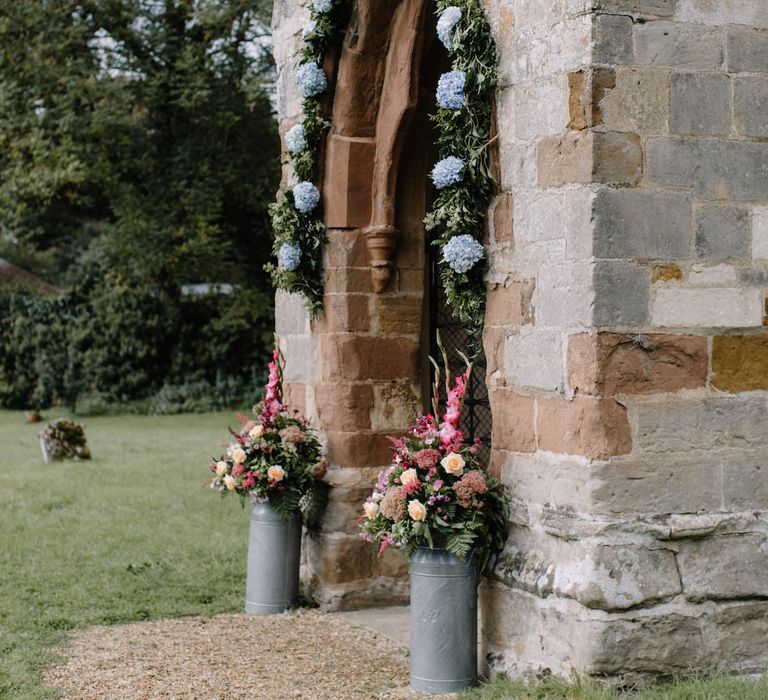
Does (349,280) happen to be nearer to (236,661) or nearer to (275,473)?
(275,473)

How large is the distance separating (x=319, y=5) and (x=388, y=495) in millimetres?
2933

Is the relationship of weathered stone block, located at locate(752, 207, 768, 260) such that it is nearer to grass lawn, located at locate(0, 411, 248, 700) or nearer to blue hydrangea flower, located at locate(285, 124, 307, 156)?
blue hydrangea flower, located at locate(285, 124, 307, 156)

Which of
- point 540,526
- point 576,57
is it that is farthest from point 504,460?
point 576,57

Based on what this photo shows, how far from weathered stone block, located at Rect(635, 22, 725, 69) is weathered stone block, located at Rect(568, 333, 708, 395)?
3.49 ft

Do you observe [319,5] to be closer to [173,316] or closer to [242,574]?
[242,574]

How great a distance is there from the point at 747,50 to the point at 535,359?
4.83 feet

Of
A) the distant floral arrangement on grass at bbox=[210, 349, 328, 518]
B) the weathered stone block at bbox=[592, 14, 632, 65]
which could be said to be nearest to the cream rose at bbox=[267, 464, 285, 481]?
the distant floral arrangement on grass at bbox=[210, 349, 328, 518]

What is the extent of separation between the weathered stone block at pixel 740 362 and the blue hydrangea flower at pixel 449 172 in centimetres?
127

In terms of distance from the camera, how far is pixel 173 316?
19.0m

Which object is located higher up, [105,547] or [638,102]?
[638,102]

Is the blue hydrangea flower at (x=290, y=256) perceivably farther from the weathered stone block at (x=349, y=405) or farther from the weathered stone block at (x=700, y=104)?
the weathered stone block at (x=700, y=104)

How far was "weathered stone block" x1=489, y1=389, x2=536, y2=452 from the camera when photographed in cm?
484

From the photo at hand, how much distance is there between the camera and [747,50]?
4.66m

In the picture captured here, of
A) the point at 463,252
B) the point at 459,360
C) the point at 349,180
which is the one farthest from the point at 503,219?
the point at 459,360
